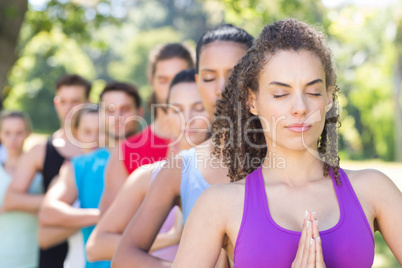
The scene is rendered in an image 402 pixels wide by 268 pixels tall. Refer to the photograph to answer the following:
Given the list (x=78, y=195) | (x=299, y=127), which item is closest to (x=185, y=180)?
(x=299, y=127)

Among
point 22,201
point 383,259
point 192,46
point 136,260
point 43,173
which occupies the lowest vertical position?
point 383,259

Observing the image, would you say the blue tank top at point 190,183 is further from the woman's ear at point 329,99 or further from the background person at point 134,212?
the woman's ear at point 329,99

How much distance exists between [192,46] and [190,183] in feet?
36.4

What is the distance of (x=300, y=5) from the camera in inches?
358

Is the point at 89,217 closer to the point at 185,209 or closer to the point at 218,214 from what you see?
the point at 185,209

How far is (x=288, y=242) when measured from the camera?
1.78 meters

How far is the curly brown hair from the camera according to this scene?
2018mm

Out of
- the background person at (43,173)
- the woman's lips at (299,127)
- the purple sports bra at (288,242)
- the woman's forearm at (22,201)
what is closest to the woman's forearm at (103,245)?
the purple sports bra at (288,242)

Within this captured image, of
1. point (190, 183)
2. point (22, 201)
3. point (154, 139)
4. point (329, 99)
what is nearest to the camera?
point (329, 99)

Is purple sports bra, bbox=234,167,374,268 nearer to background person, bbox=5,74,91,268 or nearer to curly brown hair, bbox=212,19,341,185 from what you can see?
curly brown hair, bbox=212,19,341,185

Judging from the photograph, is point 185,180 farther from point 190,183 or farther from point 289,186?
point 289,186

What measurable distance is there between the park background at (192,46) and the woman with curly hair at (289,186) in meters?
0.39

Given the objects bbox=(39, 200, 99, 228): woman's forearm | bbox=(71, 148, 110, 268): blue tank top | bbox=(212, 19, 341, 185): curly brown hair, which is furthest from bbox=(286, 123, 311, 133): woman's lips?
bbox=(71, 148, 110, 268): blue tank top

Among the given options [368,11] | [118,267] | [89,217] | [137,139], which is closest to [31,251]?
[89,217]
